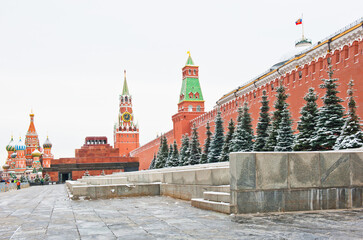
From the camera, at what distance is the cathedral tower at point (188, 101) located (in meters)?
45.1

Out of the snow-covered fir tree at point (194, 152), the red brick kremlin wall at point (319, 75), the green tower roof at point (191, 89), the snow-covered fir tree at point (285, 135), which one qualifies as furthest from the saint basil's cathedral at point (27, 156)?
the snow-covered fir tree at point (285, 135)

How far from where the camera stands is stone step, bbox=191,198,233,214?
15.9 feet

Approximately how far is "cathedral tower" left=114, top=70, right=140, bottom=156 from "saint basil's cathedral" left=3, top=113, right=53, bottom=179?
17.7 m

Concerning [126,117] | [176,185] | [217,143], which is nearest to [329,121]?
[176,185]

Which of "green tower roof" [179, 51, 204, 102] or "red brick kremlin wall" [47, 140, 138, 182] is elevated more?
"green tower roof" [179, 51, 204, 102]

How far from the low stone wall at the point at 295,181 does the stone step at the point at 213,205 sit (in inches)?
3.7

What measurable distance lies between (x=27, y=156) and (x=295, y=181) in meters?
98.0

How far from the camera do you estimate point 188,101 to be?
156 feet

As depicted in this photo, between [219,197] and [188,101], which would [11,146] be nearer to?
[188,101]

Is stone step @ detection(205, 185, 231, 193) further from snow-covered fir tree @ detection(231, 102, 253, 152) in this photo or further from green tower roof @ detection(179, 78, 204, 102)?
green tower roof @ detection(179, 78, 204, 102)

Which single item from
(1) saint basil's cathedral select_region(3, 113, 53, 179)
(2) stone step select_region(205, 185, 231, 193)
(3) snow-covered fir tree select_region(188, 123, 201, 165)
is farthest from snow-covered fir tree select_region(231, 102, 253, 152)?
(1) saint basil's cathedral select_region(3, 113, 53, 179)

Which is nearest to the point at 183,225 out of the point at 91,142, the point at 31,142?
the point at 91,142

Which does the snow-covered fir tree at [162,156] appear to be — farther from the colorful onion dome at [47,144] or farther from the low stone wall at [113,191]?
the colorful onion dome at [47,144]

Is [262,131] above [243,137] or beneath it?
above
